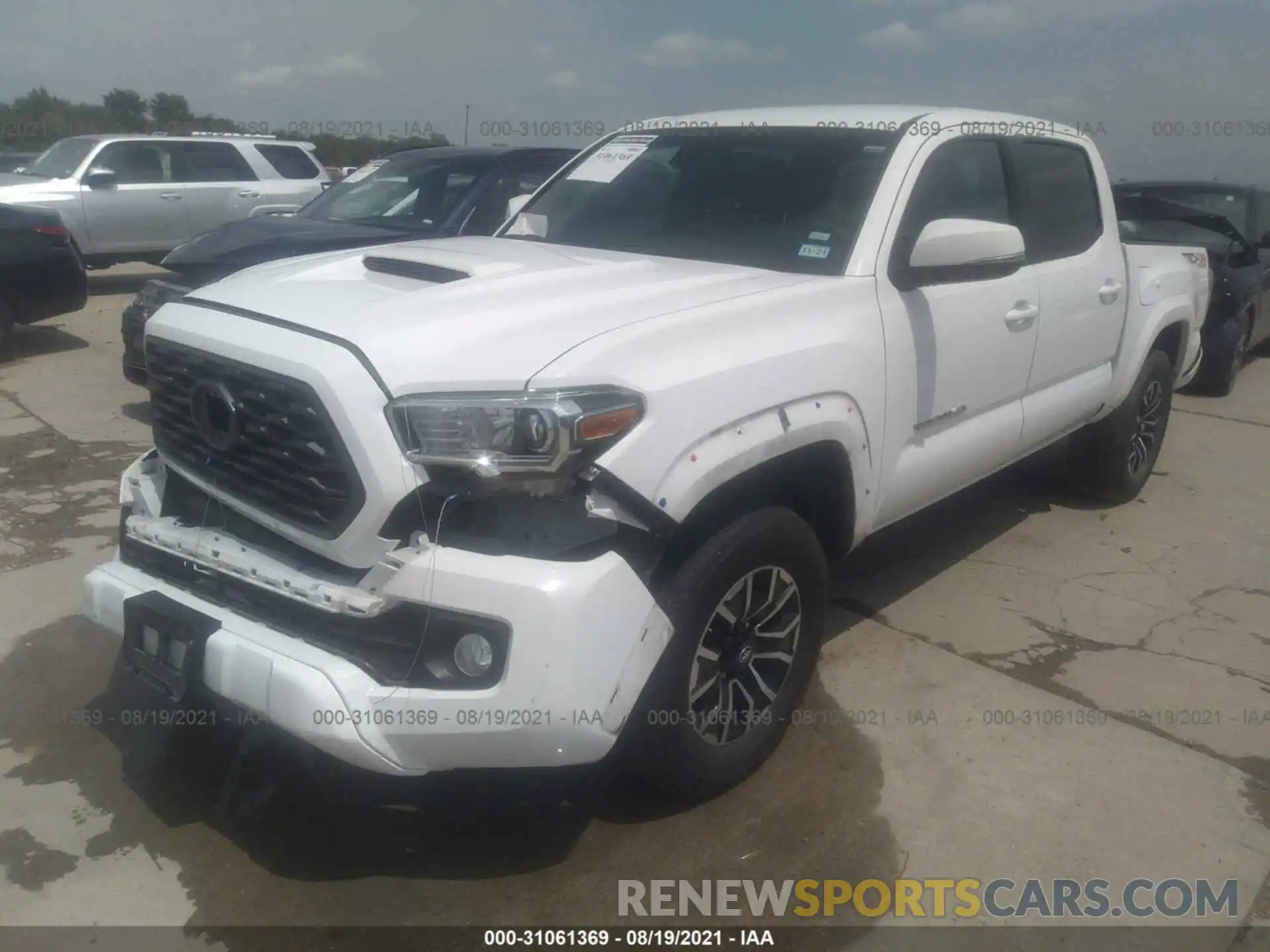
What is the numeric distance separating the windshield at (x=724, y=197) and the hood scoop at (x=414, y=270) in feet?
3.01

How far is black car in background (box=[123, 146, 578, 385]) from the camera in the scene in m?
5.80

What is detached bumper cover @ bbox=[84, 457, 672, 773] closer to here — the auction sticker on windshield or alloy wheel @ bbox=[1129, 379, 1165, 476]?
the auction sticker on windshield

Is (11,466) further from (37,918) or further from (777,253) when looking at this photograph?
(777,253)

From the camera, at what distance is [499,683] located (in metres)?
2.28

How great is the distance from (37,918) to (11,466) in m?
3.97

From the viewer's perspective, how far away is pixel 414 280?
2951 millimetres

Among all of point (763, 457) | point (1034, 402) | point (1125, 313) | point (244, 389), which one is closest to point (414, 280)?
point (244, 389)

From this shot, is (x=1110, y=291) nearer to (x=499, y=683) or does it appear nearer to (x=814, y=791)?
(x=814, y=791)

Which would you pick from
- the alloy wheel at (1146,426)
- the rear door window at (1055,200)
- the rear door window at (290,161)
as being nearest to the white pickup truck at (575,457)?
the rear door window at (1055,200)

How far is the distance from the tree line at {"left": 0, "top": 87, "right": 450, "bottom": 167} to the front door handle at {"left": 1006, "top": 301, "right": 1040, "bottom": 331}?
822 cm

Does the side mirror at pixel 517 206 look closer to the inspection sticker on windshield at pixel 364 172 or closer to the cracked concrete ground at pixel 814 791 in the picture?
the cracked concrete ground at pixel 814 791

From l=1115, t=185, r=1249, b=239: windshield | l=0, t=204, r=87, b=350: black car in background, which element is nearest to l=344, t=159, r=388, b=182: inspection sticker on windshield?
l=0, t=204, r=87, b=350: black car in background

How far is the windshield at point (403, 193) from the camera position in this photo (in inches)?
258

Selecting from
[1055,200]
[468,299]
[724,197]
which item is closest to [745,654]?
[468,299]
